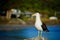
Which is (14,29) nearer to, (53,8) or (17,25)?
(17,25)

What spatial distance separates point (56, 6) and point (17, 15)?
0.79m

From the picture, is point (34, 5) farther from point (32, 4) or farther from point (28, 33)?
point (28, 33)

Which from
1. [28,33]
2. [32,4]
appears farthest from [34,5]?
[28,33]

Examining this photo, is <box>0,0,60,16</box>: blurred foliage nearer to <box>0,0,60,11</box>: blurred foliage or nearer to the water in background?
<box>0,0,60,11</box>: blurred foliage

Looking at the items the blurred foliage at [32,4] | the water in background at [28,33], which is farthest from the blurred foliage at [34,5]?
the water in background at [28,33]

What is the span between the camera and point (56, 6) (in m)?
4.04

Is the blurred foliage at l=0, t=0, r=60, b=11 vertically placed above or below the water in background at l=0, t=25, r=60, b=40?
above

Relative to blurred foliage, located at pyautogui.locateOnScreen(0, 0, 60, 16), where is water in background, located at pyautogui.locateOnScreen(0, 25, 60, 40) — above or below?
below

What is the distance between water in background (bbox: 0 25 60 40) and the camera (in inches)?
151

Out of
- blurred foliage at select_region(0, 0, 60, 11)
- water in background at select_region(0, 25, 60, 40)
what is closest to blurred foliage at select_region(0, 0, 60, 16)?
blurred foliage at select_region(0, 0, 60, 11)

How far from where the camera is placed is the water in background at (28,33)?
3.84 meters

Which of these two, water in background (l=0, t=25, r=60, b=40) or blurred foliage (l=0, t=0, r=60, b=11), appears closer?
water in background (l=0, t=25, r=60, b=40)

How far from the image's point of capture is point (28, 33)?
12.7 feet

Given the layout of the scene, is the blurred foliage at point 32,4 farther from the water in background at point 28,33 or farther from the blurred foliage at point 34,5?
the water in background at point 28,33
